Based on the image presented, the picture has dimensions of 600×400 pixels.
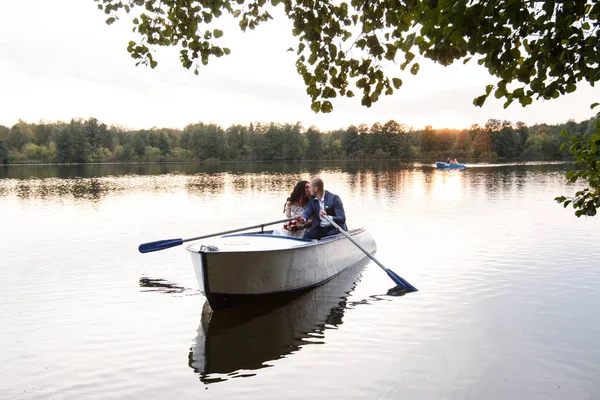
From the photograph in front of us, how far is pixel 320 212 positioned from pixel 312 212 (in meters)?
0.27

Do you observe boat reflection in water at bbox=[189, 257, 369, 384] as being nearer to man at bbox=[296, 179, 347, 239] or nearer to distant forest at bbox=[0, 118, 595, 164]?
man at bbox=[296, 179, 347, 239]

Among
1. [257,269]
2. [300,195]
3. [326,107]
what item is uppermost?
[326,107]

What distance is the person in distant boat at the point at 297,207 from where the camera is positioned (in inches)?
443

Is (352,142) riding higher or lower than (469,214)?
higher

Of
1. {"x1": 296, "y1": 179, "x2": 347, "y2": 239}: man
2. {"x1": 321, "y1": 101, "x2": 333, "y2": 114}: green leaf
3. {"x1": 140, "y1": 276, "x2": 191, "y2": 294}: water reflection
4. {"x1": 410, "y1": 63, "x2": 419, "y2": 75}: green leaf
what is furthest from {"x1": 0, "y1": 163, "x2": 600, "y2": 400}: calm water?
{"x1": 410, "y1": 63, "x2": 419, "y2": 75}: green leaf

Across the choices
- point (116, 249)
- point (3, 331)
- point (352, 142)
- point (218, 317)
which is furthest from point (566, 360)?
point (352, 142)

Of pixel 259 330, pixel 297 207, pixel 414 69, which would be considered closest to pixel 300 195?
pixel 297 207

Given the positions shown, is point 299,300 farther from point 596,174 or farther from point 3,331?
point 596,174

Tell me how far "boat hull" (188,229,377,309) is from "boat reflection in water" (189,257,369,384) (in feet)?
0.86

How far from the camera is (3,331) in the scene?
8.04 metres

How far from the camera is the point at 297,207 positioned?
11.8 metres

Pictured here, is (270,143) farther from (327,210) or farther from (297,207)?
(327,210)

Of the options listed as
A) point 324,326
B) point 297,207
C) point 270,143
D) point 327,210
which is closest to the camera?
point 324,326

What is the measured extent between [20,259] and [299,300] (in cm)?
852
